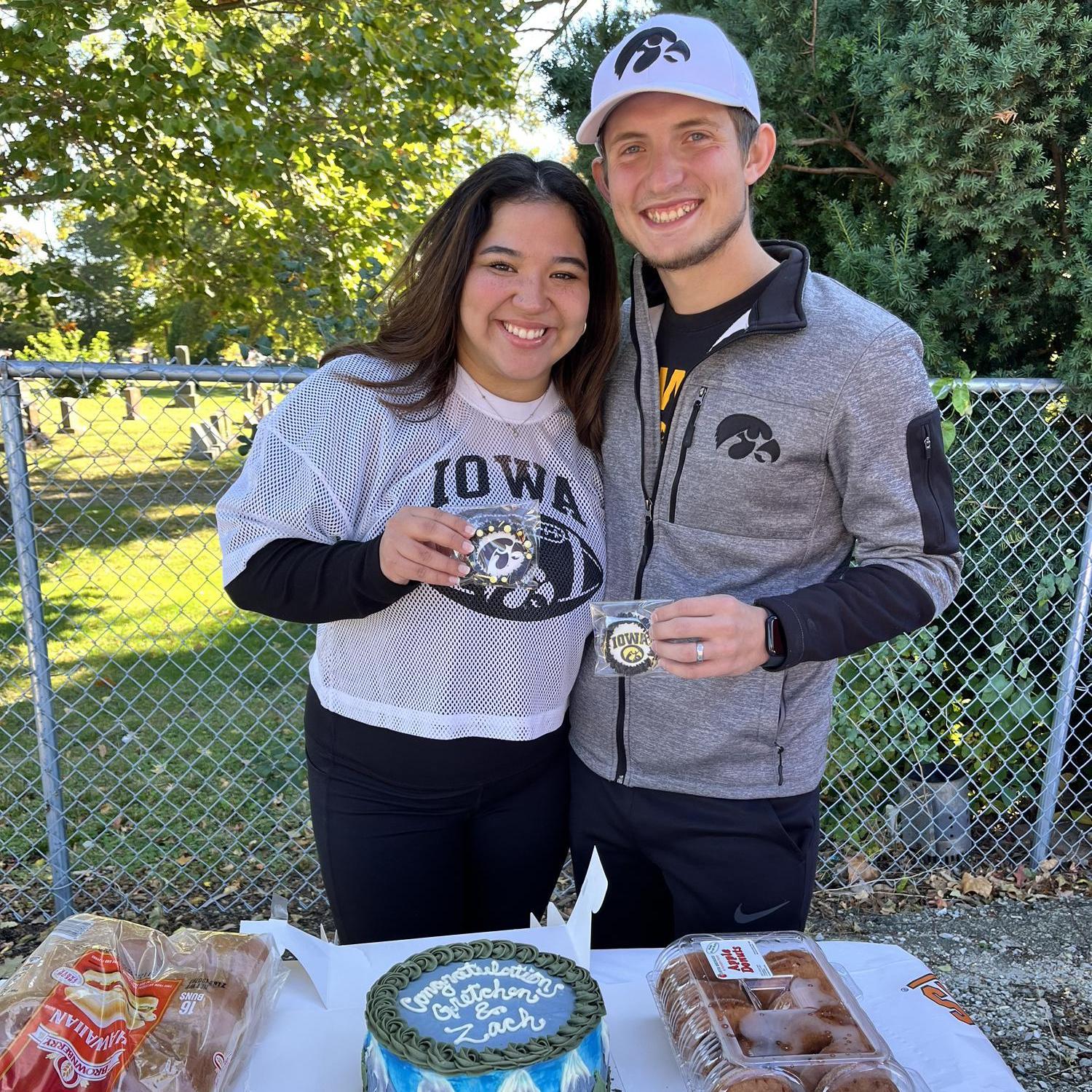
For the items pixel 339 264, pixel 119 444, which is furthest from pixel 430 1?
pixel 119 444

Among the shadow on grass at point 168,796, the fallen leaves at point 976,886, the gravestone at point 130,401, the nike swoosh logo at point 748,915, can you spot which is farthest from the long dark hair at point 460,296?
the fallen leaves at point 976,886

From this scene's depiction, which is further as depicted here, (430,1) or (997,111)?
(430,1)

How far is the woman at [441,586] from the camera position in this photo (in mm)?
1879

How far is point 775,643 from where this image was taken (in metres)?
1.69

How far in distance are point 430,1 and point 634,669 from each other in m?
6.72

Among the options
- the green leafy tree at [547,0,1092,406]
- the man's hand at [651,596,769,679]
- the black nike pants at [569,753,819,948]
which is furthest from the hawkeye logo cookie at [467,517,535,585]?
the green leafy tree at [547,0,1092,406]

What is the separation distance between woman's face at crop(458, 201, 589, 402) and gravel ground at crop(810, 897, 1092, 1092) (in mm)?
2638

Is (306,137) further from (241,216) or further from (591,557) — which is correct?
→ (591,557)

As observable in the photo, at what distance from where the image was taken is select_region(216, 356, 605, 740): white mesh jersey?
73.6 inches

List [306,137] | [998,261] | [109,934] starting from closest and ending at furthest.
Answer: [109,934]
[998,261]
[306,137]

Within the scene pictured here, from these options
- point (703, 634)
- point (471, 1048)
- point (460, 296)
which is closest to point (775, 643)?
point (703, 634)

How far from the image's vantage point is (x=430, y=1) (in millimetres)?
6879

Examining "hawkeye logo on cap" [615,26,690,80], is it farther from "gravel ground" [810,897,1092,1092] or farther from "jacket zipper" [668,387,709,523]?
"gravel ground" [810,897,1092,1092]

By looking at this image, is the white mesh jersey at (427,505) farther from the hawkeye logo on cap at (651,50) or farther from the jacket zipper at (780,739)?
the hawkeye logo on cap at (651,50)
